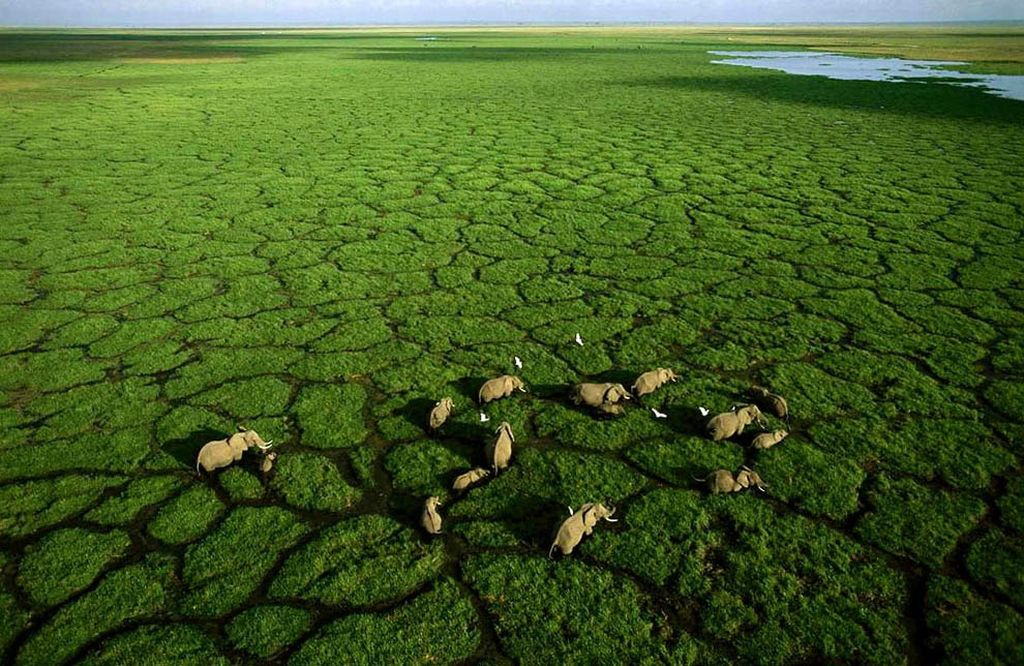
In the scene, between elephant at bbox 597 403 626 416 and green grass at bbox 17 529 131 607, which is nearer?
green grass at bbox 17 529 131 607

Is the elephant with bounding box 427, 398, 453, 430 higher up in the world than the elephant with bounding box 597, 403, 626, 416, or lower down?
higher up

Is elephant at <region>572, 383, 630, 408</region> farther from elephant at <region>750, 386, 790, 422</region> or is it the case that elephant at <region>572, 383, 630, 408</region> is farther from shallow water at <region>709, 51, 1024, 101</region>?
shallow water at <region>709, 51, 1024, 101</region>

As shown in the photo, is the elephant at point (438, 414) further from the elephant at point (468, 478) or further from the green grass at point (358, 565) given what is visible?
the green grass at point (358, 565)

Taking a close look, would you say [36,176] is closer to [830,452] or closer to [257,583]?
[257,583]

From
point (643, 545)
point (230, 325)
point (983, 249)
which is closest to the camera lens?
point (643, 545)

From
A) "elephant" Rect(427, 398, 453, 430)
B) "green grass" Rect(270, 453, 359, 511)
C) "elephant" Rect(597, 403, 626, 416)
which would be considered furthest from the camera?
"elephant" Rect(597, 403, 626, 416)

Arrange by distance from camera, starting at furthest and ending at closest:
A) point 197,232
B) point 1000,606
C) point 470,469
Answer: point 197,232
point 470,469
point 1000,606

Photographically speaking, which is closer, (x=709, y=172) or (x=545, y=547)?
A: (x=545, y=547)

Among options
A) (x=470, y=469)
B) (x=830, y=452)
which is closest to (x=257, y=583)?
(x=470, y=469)

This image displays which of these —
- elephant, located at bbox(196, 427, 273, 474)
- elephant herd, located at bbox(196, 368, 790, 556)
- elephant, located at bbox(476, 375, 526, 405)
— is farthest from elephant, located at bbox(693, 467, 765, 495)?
elephant, located at bbox(196, 427, 273, 474)
